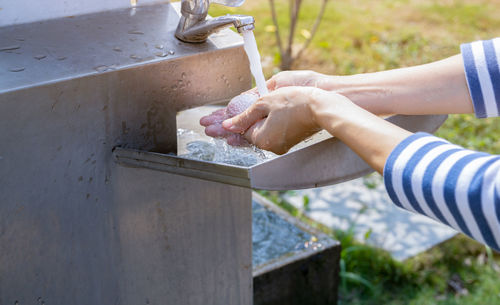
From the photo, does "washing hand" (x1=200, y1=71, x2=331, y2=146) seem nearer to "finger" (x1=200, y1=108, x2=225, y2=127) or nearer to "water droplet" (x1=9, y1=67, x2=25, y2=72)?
"finger" (x1=200, y1=108, x2=225, y2=127)

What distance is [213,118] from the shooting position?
1272 millimetres

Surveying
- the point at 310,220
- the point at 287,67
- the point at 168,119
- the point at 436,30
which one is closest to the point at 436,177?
the point at 168,119

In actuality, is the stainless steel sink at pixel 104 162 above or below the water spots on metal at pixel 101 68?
below

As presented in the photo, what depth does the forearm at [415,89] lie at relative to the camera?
126 cm

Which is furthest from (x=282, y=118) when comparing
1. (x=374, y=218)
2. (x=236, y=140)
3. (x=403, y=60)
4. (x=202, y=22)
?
(x=403, y=60)

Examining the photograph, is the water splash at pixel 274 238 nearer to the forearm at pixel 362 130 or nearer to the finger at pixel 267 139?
the finger at pixel 267 139

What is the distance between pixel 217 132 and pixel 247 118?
84 mm

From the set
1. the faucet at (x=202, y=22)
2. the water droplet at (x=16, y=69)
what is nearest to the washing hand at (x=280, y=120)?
the faucet at (x=202, y=22)

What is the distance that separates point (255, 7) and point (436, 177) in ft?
14.6

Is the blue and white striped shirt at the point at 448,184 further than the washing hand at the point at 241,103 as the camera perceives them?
No

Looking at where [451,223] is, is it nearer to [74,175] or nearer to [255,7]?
[74,175]

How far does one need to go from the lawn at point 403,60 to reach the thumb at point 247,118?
136 centimetres

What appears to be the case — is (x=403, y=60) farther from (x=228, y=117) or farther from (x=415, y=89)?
(x=228, y=117)

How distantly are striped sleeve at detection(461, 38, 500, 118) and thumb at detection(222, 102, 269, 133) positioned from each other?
443 mm
